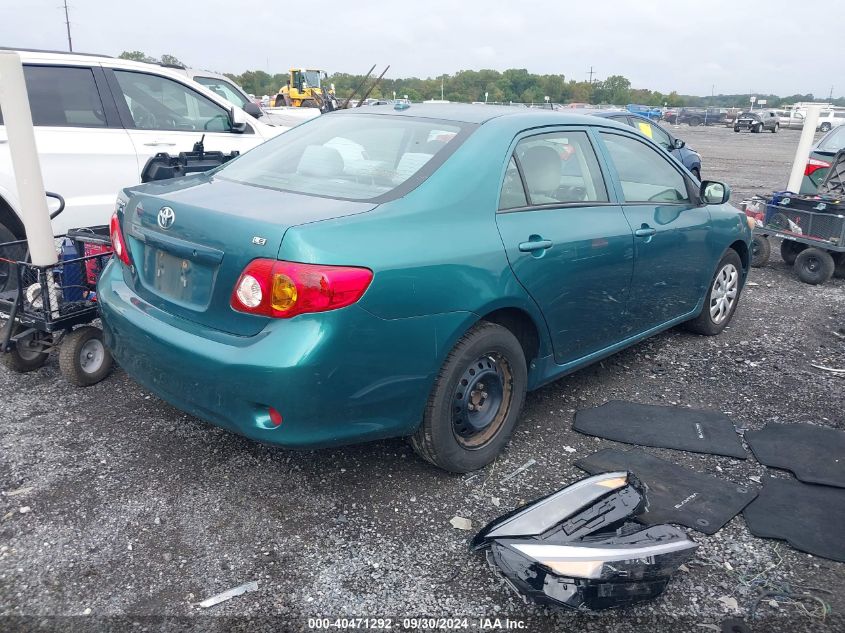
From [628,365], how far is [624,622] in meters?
2.54

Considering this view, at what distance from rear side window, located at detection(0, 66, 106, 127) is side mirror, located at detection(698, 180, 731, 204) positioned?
4673mm

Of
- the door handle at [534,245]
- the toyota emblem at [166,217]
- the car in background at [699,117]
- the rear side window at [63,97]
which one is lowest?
the car in background at [699,117]

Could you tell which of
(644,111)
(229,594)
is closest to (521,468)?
(229,594)

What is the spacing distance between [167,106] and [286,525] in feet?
15.0

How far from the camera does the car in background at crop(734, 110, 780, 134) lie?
41.6m

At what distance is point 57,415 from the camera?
3.75 m

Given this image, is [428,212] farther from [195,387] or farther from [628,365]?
[628,365]

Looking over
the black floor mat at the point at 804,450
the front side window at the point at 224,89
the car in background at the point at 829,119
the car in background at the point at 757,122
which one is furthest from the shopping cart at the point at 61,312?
the car in background at the point at 829,119

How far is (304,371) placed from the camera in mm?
2502

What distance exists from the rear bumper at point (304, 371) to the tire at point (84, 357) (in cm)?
129

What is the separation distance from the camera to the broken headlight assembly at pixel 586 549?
2.32 meters

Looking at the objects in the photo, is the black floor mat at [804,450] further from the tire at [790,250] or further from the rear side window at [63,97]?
the rear side window at [63,97]

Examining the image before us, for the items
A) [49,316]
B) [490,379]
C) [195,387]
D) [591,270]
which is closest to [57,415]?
[49,316]

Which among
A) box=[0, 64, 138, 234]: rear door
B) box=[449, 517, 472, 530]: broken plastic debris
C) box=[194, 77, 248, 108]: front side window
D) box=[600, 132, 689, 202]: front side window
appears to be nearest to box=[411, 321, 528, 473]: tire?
box=[449, 517, 472, 530]: broken plastic debris
